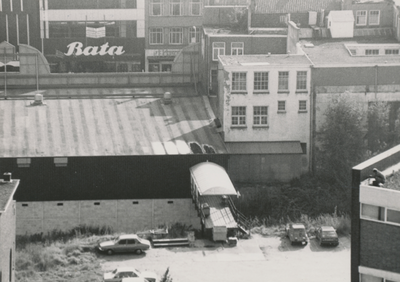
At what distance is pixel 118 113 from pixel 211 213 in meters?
17.6

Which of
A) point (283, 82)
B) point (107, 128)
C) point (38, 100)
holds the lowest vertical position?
point (107, 128)

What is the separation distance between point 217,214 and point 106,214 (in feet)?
34.6

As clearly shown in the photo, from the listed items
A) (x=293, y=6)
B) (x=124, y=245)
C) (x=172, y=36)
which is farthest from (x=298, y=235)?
(x=172, y=36)

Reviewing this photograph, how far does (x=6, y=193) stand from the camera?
53844mm

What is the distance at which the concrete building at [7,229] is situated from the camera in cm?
5128

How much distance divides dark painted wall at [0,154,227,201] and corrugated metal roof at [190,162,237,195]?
1.92m

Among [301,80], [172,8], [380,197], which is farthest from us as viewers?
[172,8]

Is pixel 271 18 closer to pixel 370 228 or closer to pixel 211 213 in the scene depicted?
pixel 211 213

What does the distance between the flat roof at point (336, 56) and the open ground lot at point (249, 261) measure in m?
20.0

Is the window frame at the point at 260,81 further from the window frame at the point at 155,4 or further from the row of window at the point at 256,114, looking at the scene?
the window frame at the point at 155,4

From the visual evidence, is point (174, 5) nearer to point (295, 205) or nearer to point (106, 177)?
point (106, 177)

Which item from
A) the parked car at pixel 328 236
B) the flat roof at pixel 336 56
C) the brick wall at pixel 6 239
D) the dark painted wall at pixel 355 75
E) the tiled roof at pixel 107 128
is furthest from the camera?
the flat roof at pixel 336 56

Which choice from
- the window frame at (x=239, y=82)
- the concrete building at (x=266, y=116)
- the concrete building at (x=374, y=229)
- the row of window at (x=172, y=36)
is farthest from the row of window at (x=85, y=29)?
the concrete building at (x=374, y=229)

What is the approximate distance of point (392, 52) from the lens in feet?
308
